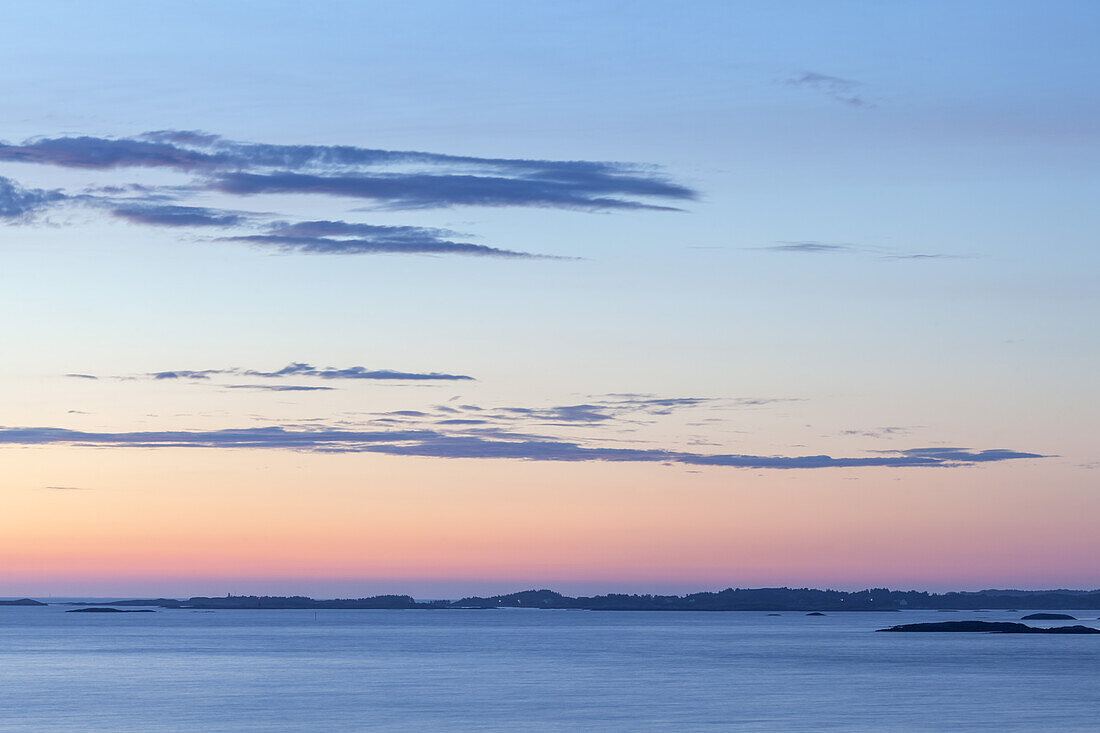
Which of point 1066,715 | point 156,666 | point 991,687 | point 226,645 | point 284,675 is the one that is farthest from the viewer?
point 226,645

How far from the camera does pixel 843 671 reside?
366ft

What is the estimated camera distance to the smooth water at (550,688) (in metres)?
68.3

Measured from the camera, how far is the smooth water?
68.3 metres

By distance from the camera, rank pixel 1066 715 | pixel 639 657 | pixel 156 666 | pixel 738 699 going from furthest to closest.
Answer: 1. pixel 639 657
2. pixel 156 666
3. pixel 738 699
4. pixel 1066 715

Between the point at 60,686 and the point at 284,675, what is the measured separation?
59.9 ft

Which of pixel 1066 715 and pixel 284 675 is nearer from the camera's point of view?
pixel 1066 715

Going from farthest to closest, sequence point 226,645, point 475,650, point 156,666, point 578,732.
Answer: point 226,645 < point 475,650 < point 156,666 < point 578,732

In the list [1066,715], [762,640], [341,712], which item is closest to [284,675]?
[341,712]

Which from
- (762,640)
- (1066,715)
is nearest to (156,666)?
(1066,715)

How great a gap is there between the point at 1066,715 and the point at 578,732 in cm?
2721

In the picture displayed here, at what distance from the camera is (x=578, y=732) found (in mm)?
62812

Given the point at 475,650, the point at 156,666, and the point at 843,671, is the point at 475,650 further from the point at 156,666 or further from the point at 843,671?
the point at 843,671

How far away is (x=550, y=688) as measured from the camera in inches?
3538

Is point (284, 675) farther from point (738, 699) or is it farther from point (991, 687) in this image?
point (991, 687)
